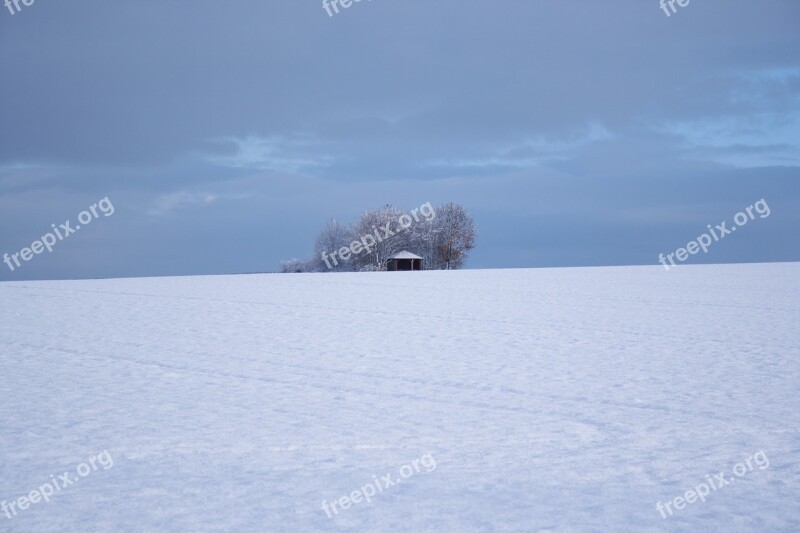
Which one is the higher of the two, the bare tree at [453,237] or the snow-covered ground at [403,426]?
the bare tree at [453,237]

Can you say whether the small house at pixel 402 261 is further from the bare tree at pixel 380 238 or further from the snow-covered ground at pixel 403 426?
the snow-covered ground at pixel 403 426

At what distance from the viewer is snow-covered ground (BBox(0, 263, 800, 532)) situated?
10.2 feet

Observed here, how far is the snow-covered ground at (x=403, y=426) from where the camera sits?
10.2 ft

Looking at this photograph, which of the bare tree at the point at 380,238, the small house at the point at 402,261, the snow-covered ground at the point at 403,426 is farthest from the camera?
the bare tree at the point at 380,238

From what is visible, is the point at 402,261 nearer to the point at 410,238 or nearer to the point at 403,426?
the point at 410,238

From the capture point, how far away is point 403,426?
4395mm

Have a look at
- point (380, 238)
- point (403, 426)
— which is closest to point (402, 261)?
point (380, 238)

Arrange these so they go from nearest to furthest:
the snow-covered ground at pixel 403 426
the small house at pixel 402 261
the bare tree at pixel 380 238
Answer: the snow-covered ground at pixel 403 426 → the small house at pixel 402 261 → the bare tree at pixel 380 238

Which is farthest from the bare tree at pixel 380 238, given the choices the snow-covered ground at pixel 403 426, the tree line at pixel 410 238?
the snow-covered ground at pixel 403 426

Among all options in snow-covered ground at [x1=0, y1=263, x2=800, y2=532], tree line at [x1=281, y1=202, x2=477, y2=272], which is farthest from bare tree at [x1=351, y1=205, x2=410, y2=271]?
snow-covered ground at [x1=0, y1=263, x2=800, y2=532]

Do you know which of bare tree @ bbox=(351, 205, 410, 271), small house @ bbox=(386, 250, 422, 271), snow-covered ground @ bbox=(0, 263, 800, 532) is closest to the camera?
snow-covered ground @ bbox=(0, 263, 800, 532)

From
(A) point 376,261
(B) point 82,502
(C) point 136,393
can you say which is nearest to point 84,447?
(B) point 82,502

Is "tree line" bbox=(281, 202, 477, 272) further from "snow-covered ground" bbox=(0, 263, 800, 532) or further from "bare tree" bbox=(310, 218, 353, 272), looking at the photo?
"snow-covered ground" bbox=(0, 263, 800, 532)

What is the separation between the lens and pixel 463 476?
3.49m
